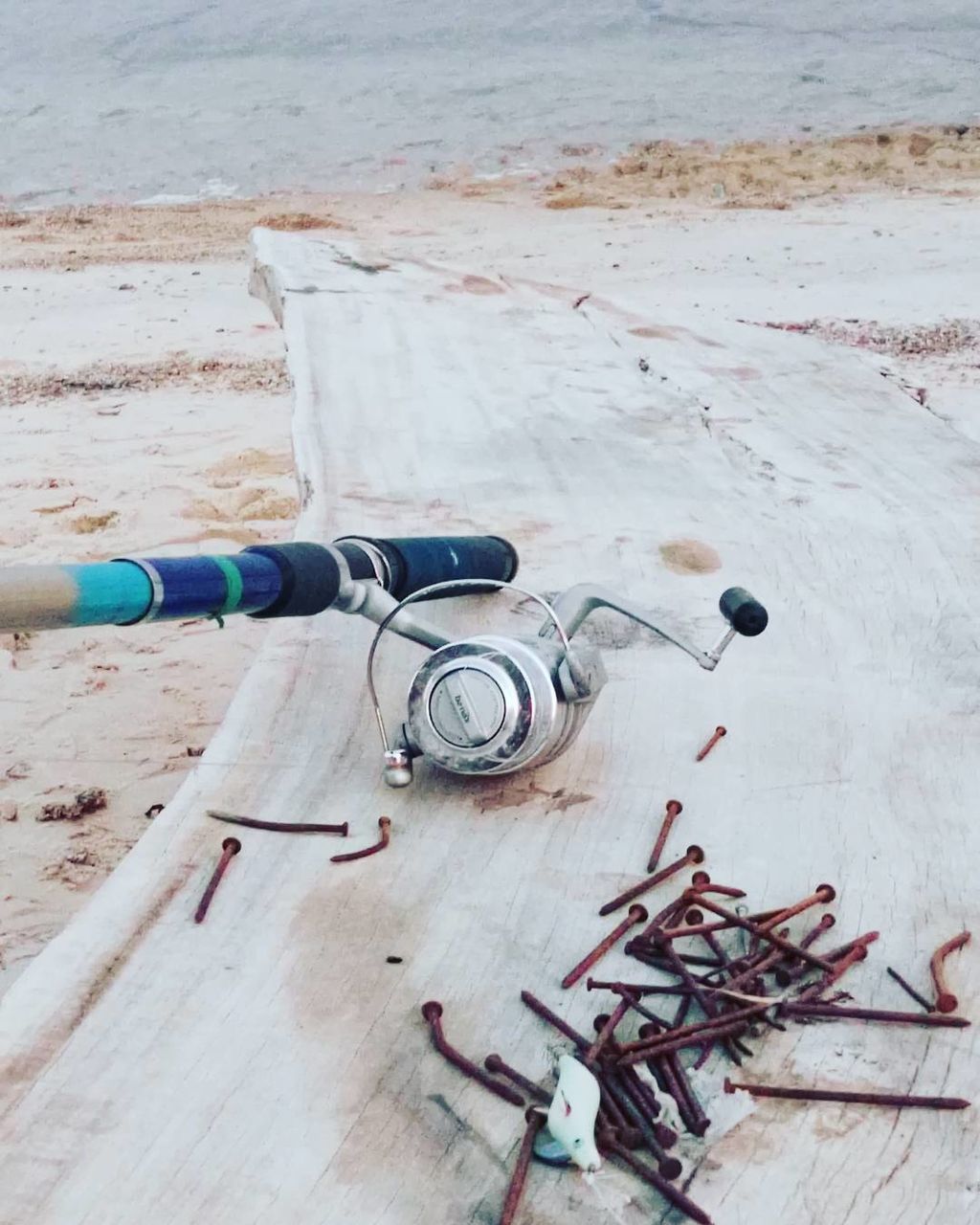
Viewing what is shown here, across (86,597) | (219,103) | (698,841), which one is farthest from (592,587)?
(219,103)

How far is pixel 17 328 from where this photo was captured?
6.39m

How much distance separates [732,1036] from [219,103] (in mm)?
12596

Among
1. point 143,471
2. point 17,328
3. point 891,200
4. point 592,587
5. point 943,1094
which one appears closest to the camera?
point 943,1094

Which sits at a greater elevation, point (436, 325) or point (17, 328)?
point (436, 325)

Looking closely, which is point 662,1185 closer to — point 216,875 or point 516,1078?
point 516,1078

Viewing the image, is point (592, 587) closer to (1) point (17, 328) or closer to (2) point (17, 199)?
(1) point (17, 328)

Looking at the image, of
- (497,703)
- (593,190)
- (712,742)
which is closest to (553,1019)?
(497,703)

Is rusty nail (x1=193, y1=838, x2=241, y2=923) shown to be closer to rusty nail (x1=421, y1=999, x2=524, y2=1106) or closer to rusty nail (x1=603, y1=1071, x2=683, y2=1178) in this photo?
rusty nail (x1=421, y1=999, x2=524, y2=1106)

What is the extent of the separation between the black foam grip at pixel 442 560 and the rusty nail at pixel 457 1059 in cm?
88

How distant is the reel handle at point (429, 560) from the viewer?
2236 millimetres

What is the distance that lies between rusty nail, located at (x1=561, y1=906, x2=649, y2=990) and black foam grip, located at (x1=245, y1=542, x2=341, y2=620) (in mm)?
675

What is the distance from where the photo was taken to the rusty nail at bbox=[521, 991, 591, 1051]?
145 cm

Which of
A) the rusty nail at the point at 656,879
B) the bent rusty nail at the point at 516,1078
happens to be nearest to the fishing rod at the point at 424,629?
the rusty nail at the point at 656,879

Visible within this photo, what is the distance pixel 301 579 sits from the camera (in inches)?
79.0
